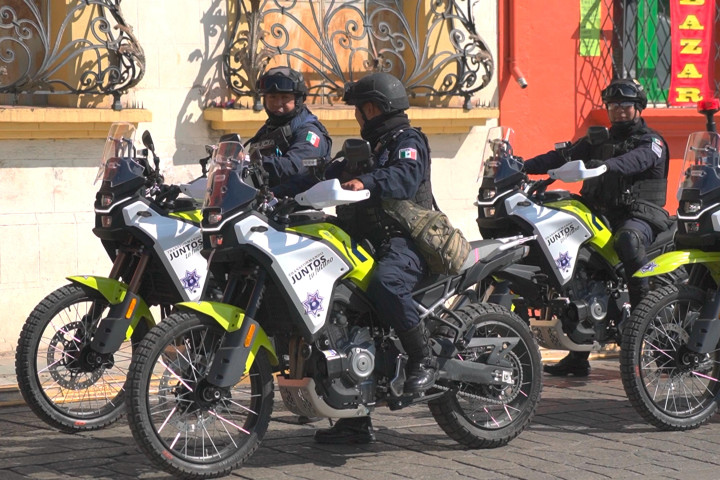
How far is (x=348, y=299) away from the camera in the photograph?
21.7 ft

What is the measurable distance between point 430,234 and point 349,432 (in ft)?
3.77

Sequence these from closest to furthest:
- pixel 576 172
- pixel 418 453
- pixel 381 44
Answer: pixel 418 453 < pixel 576 172 < pixel 381 44

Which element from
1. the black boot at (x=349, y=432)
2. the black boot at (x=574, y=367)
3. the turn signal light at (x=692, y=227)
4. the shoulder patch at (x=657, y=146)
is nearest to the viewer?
the black boot at (x=349, y=432)

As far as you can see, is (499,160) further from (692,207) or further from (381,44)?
(381,44)

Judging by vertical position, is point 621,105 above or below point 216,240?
above

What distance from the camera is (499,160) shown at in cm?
859

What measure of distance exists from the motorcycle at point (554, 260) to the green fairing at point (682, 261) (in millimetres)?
869

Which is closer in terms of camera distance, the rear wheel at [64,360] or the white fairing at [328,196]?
the white fairing at [328,196]

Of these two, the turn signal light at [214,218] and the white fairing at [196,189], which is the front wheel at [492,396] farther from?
the white fairing at [196,189]

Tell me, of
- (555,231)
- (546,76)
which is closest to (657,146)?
(555,231)

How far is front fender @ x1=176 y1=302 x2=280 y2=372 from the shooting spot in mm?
6188

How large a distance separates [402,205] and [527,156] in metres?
5.92

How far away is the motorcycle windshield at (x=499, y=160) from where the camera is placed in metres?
8.56

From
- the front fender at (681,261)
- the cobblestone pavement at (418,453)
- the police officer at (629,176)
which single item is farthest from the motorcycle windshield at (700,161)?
the cobblestone pavement at (418,453)
